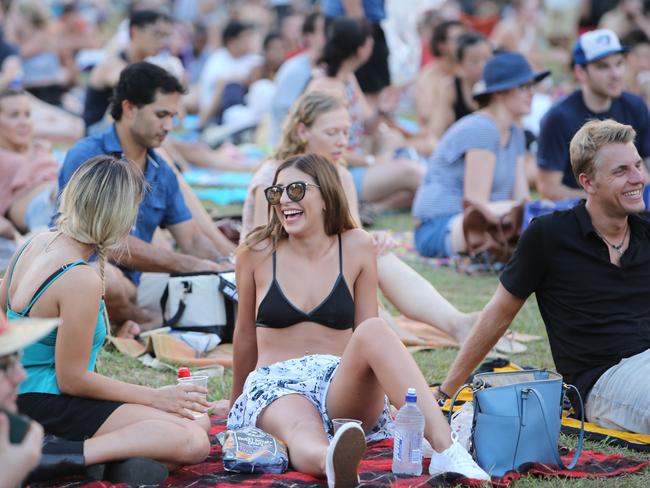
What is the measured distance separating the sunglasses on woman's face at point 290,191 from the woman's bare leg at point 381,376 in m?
0.70

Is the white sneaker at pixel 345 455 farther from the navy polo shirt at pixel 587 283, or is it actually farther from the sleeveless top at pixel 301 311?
the navy polo shirt at pixel 587 283

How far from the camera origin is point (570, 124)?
7922mm

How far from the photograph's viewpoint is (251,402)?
430 centimetres

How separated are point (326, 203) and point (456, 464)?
4.21ft

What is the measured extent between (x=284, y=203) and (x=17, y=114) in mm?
4123

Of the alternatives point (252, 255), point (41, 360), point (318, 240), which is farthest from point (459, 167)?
point (41, 360)

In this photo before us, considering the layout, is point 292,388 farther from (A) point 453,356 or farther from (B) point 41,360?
(A) point 453,356

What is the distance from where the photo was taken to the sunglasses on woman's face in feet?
14.6

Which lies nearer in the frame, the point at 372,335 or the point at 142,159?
the point at 372,335

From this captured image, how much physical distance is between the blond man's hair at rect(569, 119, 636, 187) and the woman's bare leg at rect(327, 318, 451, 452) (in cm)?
131

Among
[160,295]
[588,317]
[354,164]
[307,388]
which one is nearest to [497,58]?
[354,164]

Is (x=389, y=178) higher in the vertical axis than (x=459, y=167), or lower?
higher

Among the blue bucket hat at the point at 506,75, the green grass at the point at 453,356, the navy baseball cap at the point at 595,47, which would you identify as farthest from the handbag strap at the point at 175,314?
the navy baseball cap at the point at 595,47

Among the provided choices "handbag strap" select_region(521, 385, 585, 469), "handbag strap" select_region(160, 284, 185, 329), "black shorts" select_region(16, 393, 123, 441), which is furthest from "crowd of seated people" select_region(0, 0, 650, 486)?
"handbag strap" select_region(521, 385, 585, 469)
